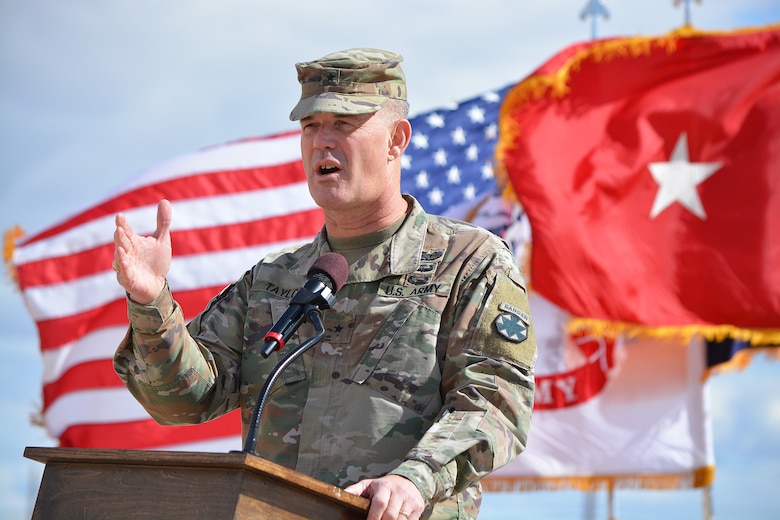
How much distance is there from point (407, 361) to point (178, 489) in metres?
0.82

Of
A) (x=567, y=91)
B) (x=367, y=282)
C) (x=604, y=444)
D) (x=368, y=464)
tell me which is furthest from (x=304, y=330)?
(x=567, y=91)

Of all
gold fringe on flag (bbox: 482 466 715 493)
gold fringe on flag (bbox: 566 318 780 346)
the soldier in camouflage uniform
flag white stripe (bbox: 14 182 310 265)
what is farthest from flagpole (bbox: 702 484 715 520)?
the soldier in camouflage uniform

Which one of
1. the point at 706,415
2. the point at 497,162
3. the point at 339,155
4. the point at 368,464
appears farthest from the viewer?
the point at 497,162

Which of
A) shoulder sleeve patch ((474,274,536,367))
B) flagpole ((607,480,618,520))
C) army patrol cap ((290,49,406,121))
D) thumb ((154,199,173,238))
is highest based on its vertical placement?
army patrol cap ((290,49,406,121))

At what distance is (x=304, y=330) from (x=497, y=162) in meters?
5.52

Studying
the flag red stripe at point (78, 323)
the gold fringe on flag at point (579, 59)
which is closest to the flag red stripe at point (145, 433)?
the flag red stripe at point (78, 323)

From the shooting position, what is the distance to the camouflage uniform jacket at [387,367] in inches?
103

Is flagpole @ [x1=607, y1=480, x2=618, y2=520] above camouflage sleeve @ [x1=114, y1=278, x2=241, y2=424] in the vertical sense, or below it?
below

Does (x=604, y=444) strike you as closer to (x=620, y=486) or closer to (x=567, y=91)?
(x=620, y=486)

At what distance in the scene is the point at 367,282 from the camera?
9.59ft

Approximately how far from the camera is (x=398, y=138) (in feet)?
9.99

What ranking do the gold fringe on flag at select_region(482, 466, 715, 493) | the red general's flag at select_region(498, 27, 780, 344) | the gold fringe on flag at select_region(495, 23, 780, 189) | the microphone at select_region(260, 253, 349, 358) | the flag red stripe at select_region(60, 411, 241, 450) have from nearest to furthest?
the microphone at select_region(260, 253, 349, 358) < the gold fringe on flag at select_region(482, 466, 715, 493) < the red general's flag at select_region(498, 27, 780, 344) < the flag red stripe at select_region(60, 411, 241, 450) < the gold fringe on flag at select_region(495, 23, 780, 189)

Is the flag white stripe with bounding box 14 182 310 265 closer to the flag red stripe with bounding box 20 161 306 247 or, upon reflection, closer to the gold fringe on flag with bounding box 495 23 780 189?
the flag red stripe with bounding box 20 161 306 247

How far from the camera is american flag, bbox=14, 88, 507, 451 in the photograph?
822cm
